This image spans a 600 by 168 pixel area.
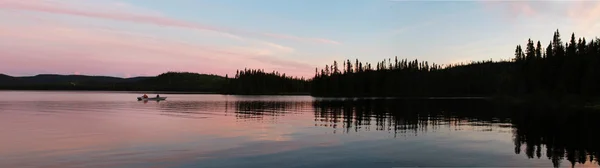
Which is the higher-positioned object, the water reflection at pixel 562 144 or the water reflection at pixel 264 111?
the water reflection at pixel 264 111

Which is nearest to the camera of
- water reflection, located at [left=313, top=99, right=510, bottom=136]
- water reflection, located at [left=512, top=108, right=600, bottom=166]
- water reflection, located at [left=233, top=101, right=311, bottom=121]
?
water reflection, located at [left=512, top=108, right=600, bottom=166]

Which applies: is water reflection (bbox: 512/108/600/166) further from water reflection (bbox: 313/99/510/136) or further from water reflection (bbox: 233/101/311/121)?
water reflection (bbox: 233/101/311/121)

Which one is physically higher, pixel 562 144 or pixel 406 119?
pixel 406 119

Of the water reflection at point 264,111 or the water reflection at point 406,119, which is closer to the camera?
the water reflection at point 406,119

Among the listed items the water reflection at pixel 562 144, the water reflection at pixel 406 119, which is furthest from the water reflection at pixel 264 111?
the water reflection at pixel 562 144

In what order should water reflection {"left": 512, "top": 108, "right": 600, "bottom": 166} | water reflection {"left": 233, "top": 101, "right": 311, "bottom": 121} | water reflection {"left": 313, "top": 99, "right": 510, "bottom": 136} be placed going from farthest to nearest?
water reflection {"left": 233, "top": 101, "right": 311, "bottom": 121}, water reflection {"left": 313, "top": 99, "right": 510, "bottom": 136}, water reflection {"left": 512, "top": 108, "right": 600, "bottom": 166}

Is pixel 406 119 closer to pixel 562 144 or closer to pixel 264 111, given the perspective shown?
pixel 562 144

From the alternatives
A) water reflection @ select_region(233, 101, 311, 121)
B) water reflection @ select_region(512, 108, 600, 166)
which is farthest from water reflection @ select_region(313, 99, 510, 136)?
water reflection @ select_region(512, 108, 600, 166)

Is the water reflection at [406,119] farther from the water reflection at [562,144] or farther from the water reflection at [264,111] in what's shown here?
the water reflection at [562,144]

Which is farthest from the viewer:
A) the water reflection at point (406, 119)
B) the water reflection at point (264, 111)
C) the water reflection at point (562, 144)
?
the water reflection at point (264, 111)

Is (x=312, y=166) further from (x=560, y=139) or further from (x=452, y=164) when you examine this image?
(x=560, y=139)

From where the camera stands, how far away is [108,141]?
3356 cm

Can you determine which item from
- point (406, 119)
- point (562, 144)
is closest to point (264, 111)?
point (406, 119)

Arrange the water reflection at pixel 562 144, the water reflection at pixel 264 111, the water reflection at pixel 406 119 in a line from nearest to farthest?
the water reflection at pixel 562 144
the water reflection at pixel 406 119
the water reflection at pixel 264 111
